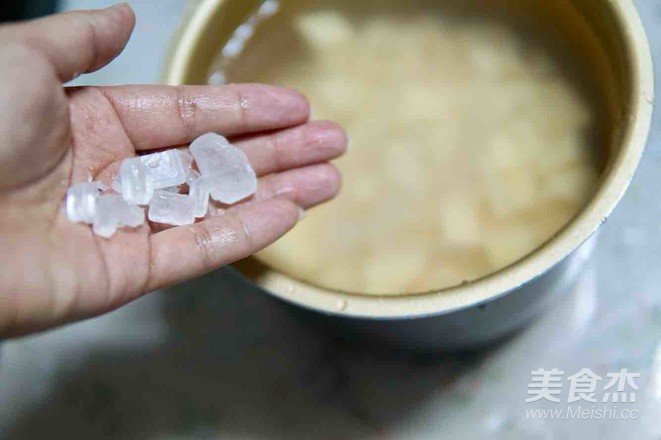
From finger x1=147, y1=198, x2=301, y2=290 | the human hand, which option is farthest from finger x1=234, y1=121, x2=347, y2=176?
finger x1=147, y1=198, x2=301, y2=290

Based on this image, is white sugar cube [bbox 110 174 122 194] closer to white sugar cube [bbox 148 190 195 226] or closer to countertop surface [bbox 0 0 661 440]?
white sugar cube [bbox 148 190 195 226]

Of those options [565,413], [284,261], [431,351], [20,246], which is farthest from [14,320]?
[565,413]

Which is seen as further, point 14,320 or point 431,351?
point 431,351

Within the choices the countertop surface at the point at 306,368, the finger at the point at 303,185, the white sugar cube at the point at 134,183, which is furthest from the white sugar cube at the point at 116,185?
the countertop surface at the point at 306,368

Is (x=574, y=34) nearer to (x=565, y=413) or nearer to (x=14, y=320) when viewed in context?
(x=565, y=413)

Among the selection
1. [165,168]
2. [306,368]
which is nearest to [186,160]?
[165,168]

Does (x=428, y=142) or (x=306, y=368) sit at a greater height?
(x=428, y=142)

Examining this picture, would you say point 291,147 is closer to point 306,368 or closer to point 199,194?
point 199,194

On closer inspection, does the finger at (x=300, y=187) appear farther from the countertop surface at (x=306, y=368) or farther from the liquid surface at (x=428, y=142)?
the countertop surface at (x=306, y=368)
